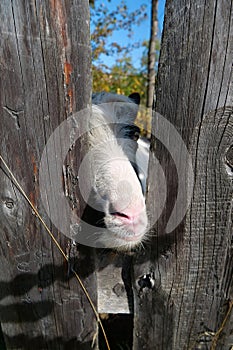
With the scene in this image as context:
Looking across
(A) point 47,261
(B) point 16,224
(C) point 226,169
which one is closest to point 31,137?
(B) point 16,224

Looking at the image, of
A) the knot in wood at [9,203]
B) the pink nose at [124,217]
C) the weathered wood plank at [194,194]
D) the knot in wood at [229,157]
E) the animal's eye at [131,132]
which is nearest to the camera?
the weathered wood plank at [194,194]

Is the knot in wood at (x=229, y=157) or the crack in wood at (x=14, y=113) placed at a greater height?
the crack in wood at (x=14, y=113)

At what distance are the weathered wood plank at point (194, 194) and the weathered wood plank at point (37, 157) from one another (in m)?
0.39

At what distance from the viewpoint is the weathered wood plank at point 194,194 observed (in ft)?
4.13

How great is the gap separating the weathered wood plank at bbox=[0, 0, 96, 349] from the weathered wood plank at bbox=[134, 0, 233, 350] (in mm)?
387

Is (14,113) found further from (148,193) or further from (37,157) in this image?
(148,193)

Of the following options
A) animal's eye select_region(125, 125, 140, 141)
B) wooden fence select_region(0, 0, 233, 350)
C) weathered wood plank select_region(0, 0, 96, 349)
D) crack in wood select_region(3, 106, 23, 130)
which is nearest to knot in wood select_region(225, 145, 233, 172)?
wooden fence select_region(0, 0, 233, 350)

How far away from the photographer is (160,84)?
136cm

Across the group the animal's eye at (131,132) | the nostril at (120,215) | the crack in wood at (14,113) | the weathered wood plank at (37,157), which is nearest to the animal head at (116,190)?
the nostril at (120,215)

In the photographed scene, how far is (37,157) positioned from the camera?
1.61m

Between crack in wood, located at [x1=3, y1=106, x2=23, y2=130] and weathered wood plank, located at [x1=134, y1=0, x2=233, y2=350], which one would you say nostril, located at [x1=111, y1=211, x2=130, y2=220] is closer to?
weathered wood plank, located at [x1=134, y1=0, x2=233, y2=350]

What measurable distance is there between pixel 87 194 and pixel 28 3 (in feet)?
3.28

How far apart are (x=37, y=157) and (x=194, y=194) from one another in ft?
2.90

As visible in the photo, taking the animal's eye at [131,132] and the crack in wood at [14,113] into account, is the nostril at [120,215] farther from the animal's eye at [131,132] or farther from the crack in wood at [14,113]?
the animal's eye at [131,132]
